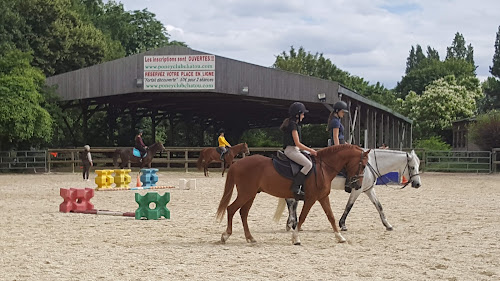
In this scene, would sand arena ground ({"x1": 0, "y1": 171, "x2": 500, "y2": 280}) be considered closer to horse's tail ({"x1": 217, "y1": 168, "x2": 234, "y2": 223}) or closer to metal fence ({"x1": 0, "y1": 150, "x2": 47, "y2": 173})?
horse's tail ({"x1": 217, "y1": 168, "x2": 234, "y2": 223})

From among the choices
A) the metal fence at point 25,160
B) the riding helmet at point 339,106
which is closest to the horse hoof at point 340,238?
the riding helmet at point 339,106

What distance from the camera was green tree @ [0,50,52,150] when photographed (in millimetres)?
29234

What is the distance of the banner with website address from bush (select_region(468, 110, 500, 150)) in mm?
13205

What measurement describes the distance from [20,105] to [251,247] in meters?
23.2

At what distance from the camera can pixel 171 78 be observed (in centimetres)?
3047

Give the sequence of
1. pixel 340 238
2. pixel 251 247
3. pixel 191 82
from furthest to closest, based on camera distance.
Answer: pixel 191 82 → pixel 340 238 → pixel 251 247

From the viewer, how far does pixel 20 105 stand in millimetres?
29469

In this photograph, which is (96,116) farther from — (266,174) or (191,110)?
(266,174)

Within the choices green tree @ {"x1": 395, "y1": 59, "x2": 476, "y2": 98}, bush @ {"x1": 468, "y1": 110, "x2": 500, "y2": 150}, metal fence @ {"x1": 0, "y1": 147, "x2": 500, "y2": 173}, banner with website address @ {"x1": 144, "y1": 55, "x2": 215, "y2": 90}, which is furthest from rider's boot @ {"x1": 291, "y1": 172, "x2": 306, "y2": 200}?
green tree @ {"x1": 395, "y1": 59, "x2": 476, "y2": 98}

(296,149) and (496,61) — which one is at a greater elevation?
(496,61)

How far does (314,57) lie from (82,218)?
6791 centimetres

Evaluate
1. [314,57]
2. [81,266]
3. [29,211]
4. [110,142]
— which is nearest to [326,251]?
[81,266]

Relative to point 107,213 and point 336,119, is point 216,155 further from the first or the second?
point 336,119

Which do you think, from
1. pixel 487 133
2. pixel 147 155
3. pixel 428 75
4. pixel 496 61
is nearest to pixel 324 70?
pixel 428 75
